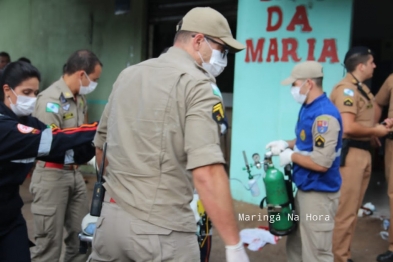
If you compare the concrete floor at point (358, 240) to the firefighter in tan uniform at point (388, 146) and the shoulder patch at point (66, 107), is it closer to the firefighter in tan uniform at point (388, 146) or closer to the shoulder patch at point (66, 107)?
the firefighter in tan uniform at point (388, 146)

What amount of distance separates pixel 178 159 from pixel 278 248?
3210 millimetres

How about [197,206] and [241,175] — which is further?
[241,175]

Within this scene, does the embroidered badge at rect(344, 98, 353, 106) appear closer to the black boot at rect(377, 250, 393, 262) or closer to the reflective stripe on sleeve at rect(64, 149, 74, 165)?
the black boot at rect(377, 250, 393, 262)

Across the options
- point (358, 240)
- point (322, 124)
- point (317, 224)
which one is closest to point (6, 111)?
point (322, 124)

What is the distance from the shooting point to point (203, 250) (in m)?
3.74

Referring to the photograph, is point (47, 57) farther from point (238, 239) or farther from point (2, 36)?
point (238, 239)

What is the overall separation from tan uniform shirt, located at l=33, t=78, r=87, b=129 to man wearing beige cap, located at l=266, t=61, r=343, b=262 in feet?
5.85

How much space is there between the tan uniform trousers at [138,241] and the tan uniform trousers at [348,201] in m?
2.47

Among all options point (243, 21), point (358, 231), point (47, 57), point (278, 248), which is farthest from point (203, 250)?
point (47, 57)

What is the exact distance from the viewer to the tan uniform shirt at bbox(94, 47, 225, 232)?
2139mm

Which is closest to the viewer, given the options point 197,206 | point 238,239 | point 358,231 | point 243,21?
point 238,239

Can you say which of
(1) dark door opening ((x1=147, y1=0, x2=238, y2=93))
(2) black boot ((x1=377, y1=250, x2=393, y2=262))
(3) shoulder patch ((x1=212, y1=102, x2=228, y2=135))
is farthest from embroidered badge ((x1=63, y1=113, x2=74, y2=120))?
(1) dark door opening ((x1=147, y1=0, x2=238, y2=93))

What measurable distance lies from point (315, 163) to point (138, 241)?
5.93ft

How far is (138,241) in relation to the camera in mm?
2168
